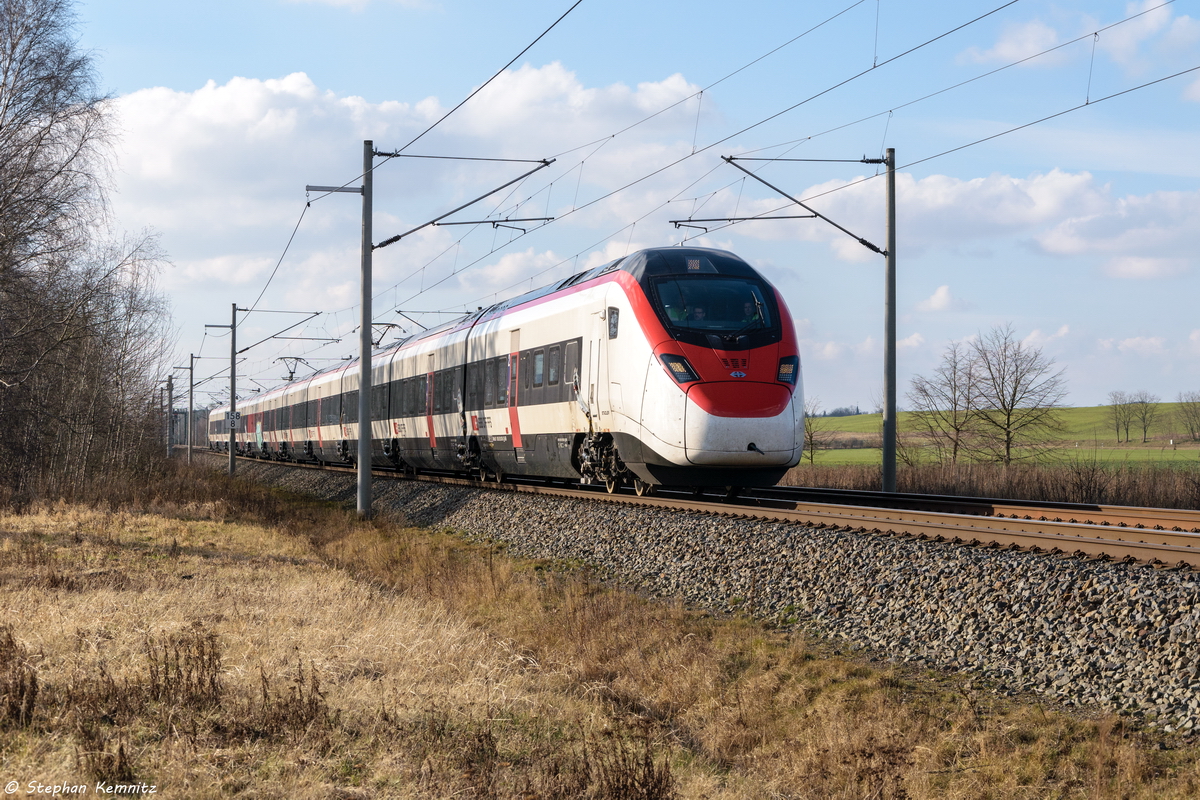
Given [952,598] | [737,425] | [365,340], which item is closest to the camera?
[952,598]

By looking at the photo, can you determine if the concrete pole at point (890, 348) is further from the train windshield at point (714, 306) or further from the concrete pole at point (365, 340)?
the concrete pole at point (365, 340)

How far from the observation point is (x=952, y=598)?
834 centimetres

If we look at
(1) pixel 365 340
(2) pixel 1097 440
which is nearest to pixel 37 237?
(1) pixel 365 340

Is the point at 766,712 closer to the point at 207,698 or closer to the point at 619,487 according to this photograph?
the point at 207,698

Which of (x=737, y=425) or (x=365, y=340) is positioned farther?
(x=365, y=340)

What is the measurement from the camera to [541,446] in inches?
704

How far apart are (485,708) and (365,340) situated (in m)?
14.3

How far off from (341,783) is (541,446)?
12924 millimetres

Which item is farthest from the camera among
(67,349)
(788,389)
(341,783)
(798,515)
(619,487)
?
(67,349)

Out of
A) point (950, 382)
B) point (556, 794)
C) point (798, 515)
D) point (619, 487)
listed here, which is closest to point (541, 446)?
point (619, 487)

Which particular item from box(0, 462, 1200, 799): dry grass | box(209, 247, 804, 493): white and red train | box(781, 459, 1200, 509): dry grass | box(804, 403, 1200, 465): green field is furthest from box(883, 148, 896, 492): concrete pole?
box(804, 403, 1200, 465): green field

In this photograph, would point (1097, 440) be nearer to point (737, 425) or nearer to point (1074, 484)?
point (1074, 484)

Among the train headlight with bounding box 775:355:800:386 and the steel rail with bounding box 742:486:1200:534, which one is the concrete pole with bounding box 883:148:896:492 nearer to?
the steel rail with bounding box 742:486:1200:534

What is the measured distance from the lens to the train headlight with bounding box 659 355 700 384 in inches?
522
